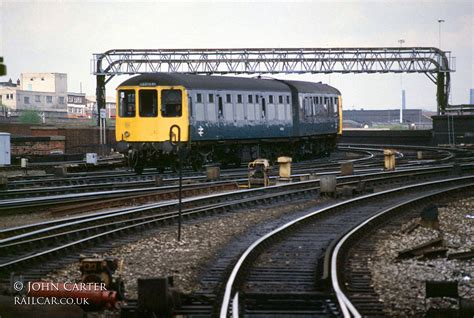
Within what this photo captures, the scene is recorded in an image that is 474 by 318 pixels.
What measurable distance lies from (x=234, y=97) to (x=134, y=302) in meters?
21.2

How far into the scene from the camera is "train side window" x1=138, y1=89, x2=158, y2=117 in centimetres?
2741

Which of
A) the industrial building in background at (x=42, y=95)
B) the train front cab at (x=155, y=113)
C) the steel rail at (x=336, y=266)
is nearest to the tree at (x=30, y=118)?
the industrial building in background at (x=42, y=95)

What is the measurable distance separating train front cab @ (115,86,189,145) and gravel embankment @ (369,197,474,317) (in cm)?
1146

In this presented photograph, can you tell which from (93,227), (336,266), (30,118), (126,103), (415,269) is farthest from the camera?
(30,118)

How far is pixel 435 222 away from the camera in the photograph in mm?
16562

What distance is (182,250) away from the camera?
13.9m


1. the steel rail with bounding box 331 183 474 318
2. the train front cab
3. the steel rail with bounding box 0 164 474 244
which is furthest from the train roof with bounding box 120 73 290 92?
the steel rail with bounding box 331 183 474 318

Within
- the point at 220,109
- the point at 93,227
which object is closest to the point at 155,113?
the point at 220,109

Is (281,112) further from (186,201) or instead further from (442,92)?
(442,92)

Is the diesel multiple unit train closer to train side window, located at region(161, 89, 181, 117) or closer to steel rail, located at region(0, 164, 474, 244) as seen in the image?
train side window, located at region(161, 89, 181, 117)

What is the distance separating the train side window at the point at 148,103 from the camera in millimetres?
27406

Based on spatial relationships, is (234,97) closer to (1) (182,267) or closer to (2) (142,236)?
(2) (142,236)

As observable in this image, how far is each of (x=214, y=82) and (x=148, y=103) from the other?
114 inches

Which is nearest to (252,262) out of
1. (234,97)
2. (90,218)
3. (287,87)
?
(90,218)
